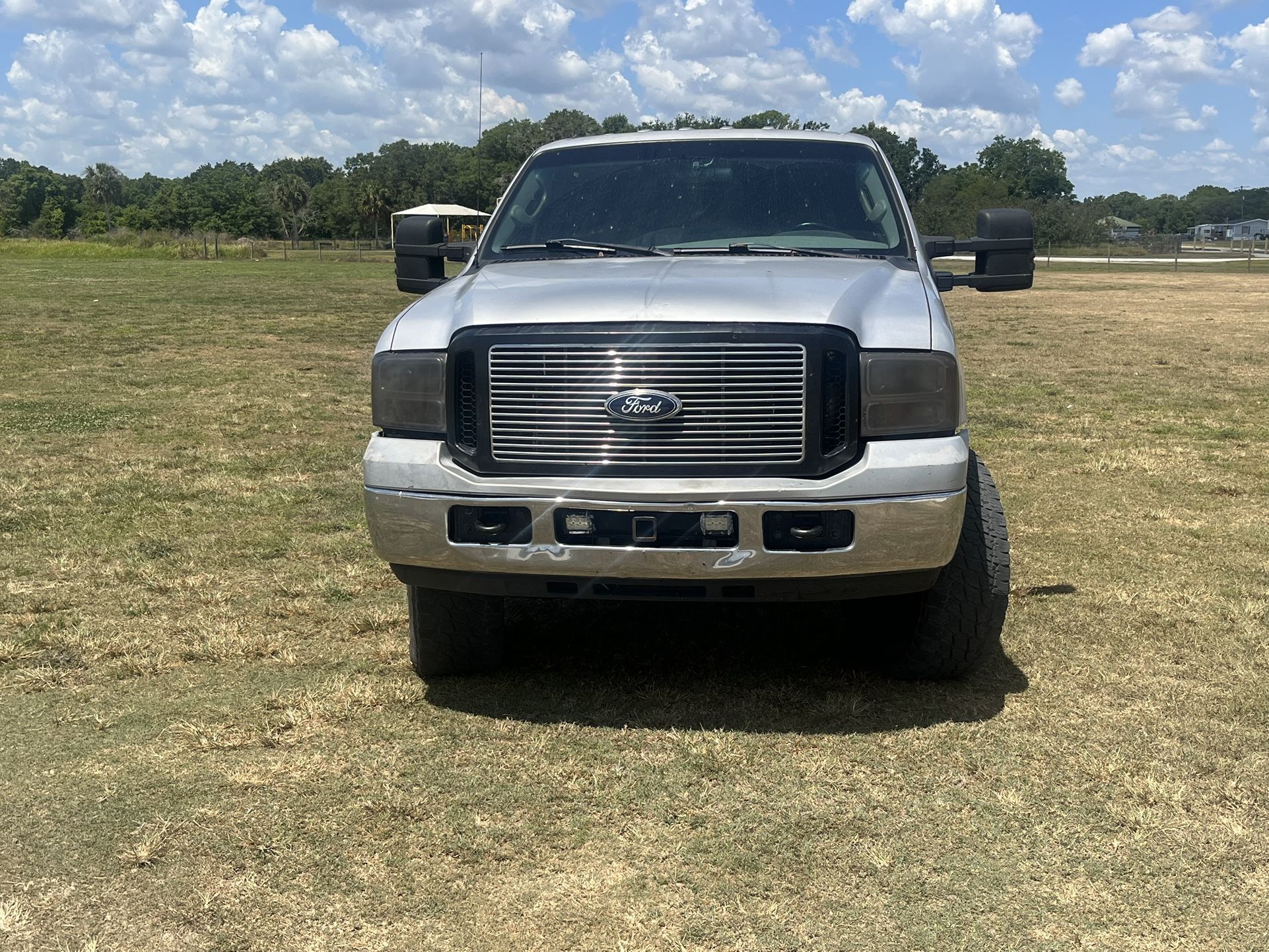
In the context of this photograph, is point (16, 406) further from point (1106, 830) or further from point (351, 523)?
point (1106, 830)

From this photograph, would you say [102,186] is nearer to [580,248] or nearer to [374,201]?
[374,201]

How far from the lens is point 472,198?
398 feet

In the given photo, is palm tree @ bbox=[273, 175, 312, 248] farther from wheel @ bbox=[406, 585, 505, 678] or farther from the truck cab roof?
wheel @ bbox=[406, 585, 505, 678]

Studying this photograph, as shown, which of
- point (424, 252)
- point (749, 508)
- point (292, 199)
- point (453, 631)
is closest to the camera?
point (749, 508)

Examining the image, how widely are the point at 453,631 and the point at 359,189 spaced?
11382 centimetres

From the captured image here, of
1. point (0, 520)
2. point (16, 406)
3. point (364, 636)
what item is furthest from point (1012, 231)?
point (16, 406)

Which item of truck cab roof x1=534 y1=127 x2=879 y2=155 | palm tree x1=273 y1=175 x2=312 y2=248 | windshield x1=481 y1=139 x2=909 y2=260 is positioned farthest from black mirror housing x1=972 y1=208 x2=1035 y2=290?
palm tree x1=273 y1=175 x2=312 y2=248

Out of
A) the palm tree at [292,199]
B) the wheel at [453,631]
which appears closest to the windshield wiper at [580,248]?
the wheel at [453,631]

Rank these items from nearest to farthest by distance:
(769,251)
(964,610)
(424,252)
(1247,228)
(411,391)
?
(411,391), (964,610), (769,251), (424,252), (1247,228)

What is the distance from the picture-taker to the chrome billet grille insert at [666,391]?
11.4ft

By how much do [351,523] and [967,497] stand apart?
11.3 feet

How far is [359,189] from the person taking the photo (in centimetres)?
11212

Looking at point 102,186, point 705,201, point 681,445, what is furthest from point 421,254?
point 102,186

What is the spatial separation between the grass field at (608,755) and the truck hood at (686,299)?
120 centimetres
